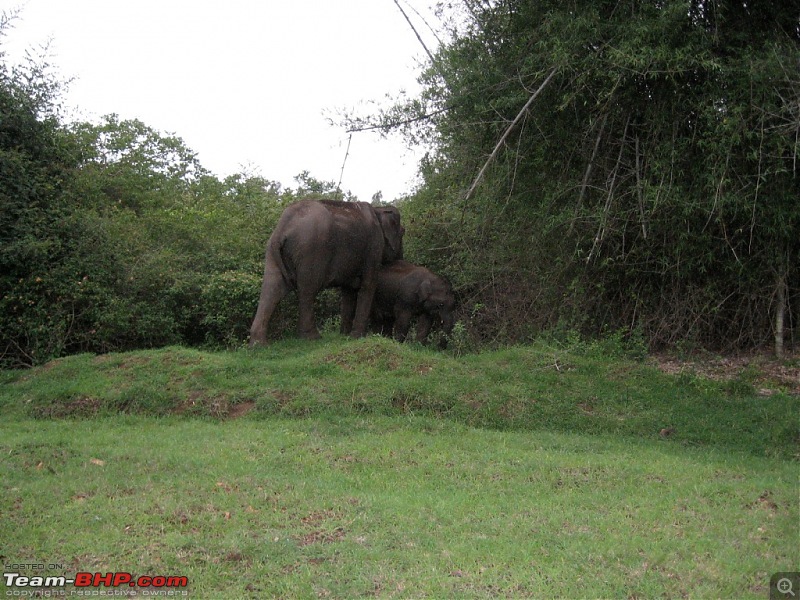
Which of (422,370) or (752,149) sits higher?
(752,149)

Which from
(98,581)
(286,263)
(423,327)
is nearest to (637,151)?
(423,327)

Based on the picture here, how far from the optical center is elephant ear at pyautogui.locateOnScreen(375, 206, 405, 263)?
516 inches

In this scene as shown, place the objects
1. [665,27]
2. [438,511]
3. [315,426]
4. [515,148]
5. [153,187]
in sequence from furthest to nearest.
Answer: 1. [153,187]
2. [515,148]
3. [665,27]
4. [315,426]
5. [438,511]

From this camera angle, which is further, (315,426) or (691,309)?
(691,309)

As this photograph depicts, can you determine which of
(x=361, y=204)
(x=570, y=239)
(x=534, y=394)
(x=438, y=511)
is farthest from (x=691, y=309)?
(x=438, y=511)

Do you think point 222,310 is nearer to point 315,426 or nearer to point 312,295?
point 312,295

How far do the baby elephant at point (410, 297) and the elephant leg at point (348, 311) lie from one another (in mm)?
373

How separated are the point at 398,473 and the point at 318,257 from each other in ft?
17.7

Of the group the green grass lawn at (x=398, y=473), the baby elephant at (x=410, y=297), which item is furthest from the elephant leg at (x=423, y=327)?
the green grass lawn at (x=398, y=473)

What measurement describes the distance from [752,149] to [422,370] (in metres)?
5.01

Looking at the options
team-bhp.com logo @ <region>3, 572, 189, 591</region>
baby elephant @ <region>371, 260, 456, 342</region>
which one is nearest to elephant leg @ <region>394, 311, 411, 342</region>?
baby elephant @ <region>371, 260, 456, 342</region>

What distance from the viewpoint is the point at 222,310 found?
1273cm

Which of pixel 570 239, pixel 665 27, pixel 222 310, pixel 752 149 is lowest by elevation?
pixel 222 310

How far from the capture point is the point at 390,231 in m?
13.3
